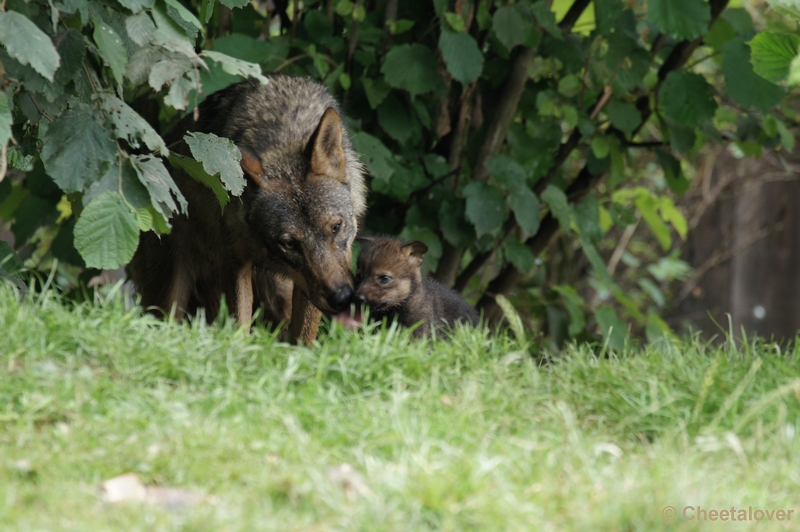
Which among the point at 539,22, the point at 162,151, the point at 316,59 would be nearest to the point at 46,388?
the point at 162,151

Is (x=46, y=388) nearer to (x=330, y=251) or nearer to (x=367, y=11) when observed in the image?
(x=330, y=251)

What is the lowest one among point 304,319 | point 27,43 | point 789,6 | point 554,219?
point 304,319

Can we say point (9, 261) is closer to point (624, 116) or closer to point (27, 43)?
point (27, 43)

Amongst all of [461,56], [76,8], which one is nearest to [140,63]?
[76,8]

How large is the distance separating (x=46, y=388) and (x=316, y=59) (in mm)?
3876

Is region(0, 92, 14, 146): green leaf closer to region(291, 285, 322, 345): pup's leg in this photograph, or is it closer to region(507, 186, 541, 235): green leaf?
region(291, 285, 322, 345): pup's leg

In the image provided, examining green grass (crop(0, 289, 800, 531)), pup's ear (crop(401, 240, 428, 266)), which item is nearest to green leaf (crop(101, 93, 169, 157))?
green grass (crop(0, 289, 800, 531))

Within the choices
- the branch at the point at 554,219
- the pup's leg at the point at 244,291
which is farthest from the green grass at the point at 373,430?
the branch at the point at 554,219

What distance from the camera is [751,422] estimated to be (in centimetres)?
343

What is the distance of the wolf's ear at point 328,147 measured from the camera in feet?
17.6

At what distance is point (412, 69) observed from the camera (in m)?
6.55

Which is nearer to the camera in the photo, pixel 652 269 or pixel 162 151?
pixel 162 151

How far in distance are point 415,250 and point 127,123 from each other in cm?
213

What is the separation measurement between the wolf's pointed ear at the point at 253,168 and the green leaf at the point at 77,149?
138 cm
